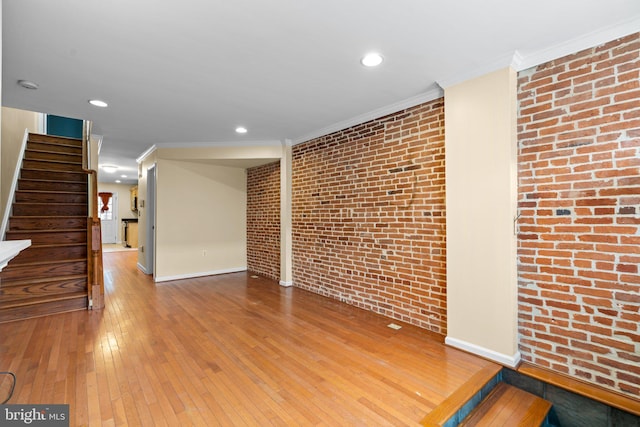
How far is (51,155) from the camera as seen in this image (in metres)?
5.16

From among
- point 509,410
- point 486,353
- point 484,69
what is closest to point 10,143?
point 484,69

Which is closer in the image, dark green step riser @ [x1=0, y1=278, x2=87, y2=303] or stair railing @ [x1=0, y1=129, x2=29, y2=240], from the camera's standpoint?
dark green step riser @ [x1=0, y1=278, x2=87, y2=303]

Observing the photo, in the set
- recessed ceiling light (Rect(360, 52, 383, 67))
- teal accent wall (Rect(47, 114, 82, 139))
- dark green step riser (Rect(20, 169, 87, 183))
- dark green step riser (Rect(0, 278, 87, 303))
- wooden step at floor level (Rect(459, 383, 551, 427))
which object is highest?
teal accent wall (Rect(47, 114, 82, 139))

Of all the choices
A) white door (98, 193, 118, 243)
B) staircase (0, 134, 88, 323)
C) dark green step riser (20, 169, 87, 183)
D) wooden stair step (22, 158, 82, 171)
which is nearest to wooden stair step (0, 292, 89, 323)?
staircase (0, 134, 88, 323)

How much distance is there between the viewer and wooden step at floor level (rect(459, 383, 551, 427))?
1.92 meters

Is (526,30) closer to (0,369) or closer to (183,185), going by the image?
(0,369)

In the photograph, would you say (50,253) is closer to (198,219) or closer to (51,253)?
(51,253)

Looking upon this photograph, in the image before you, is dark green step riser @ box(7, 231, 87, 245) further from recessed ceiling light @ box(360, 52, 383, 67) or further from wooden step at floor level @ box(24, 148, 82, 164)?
recessed ceiling light @ box(360, 52, 383, 67)

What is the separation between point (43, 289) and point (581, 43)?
19.3ft

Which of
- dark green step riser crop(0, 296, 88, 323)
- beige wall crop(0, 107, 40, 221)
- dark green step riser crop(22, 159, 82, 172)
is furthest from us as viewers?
dark green step riser crop(22, 159, 82, 172)

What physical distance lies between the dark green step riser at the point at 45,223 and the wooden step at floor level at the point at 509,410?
206 inches

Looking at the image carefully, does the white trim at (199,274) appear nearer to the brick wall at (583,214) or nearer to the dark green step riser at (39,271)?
the dark green step riser at (39,271)

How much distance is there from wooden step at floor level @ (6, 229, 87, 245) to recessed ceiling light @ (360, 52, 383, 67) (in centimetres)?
443

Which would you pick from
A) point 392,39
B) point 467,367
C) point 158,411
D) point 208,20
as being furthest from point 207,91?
point 467,367
